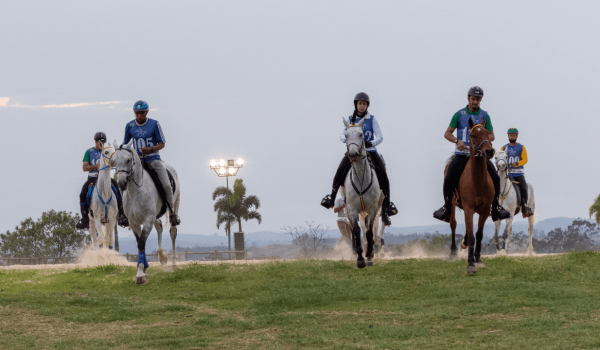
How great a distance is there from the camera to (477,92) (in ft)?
48.7

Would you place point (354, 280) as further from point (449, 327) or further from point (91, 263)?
point (91, 263)

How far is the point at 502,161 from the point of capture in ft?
70.4

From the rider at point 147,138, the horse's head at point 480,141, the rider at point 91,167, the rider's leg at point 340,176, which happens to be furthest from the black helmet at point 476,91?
the rider at point 91,167

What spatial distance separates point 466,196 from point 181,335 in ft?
24.6

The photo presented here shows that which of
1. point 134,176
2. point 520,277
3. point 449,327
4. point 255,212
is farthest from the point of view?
point 255,212

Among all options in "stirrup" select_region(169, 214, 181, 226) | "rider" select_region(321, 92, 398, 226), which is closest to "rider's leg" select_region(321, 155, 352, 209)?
"rider" select_region(321, 92, 398, 226)

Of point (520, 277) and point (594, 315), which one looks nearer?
point (594, 315)

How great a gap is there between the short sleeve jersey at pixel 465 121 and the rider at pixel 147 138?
705 cm

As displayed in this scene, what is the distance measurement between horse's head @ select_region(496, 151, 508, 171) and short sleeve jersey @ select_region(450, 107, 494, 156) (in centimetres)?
675

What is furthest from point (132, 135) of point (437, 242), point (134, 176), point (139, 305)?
point (437, 242)

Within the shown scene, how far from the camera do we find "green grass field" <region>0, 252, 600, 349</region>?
29.2 ft

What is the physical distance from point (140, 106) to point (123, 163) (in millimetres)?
1963

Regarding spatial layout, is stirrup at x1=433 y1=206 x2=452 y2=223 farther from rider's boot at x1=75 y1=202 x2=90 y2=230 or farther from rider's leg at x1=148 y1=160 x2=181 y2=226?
rider's boot at x1=75 y1=202 x2=90 y2=230

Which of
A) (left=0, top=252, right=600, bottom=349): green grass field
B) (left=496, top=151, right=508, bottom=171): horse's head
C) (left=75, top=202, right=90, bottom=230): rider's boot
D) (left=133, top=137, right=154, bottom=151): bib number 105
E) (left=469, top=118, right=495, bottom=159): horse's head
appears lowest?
(left=0, top=252, right=600, bottom=349): green grass field
